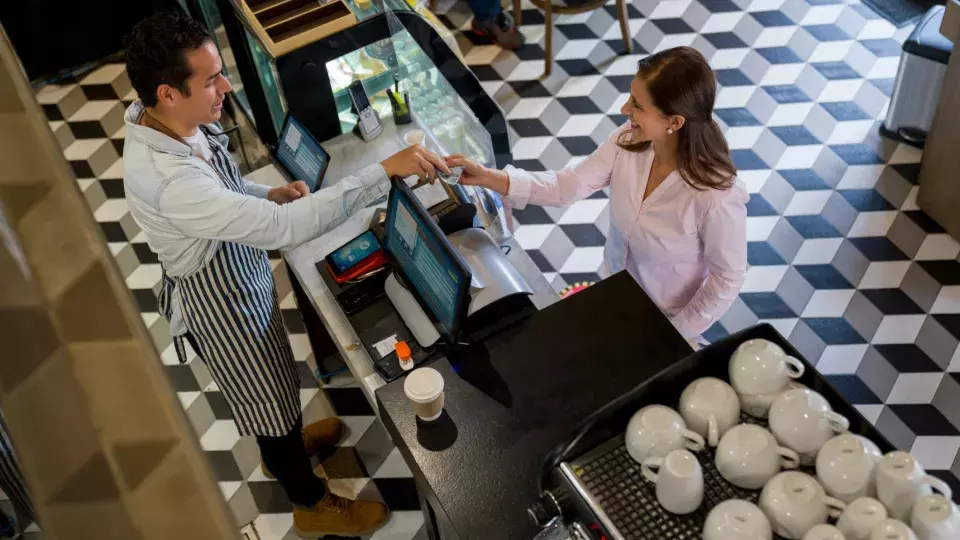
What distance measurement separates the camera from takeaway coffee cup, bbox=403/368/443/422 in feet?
7.76

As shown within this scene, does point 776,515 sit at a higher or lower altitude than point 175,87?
lower

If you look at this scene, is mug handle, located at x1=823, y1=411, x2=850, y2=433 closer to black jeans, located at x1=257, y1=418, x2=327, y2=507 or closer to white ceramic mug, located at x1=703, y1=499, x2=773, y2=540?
white ceramic mug, located at x1=703, y1=499, x2=773, y2=540

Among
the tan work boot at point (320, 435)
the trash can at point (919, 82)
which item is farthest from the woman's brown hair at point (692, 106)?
the trash can at point (919, 82)

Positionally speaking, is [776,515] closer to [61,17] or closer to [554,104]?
[554,104]

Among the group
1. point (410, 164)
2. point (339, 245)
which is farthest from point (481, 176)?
point (339, 245)

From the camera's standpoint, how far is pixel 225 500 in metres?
0.31

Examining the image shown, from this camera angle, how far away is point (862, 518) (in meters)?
1.68

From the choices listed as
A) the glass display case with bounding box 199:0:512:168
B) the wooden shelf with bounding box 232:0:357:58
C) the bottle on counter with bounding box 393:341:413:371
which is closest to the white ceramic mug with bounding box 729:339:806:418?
the bottle on counter with bounding box 393:341:413:371

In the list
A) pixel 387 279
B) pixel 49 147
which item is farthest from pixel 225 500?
pixel 387 279

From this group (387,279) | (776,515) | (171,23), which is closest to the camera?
(776,515)

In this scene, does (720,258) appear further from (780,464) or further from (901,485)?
(901,485)

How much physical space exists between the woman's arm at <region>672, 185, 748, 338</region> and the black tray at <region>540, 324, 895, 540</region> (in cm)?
71

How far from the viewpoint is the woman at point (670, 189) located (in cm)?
270

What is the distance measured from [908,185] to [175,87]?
3947mm
